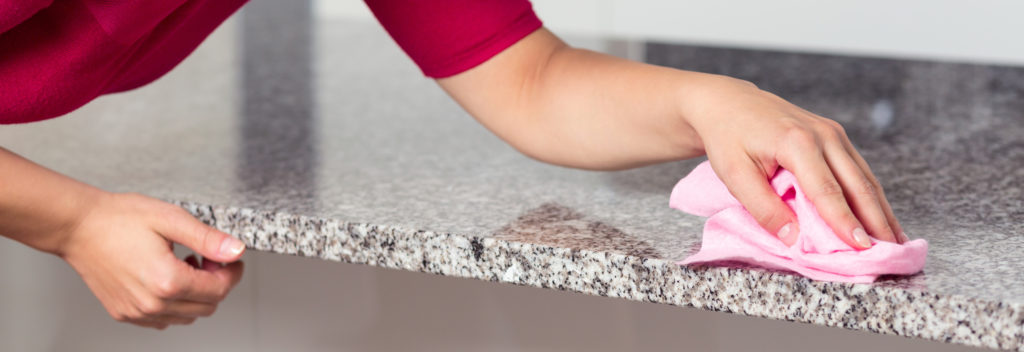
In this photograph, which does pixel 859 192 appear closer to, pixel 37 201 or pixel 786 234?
pixel 786 234

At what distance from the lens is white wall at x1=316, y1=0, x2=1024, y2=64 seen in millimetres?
1610

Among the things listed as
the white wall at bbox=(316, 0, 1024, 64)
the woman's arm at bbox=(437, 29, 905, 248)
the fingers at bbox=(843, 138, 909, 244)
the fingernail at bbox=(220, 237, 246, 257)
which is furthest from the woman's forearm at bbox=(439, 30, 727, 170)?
the white wall at bbox=(316, 0, 1024, 64)

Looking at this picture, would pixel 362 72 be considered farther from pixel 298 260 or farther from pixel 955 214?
pixel 955 214

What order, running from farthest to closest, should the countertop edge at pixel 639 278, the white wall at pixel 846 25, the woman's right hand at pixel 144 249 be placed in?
the white wall at pixel 846 25
the woman's right hand at pixel 144 249
the countertop edge at pixel 639 278

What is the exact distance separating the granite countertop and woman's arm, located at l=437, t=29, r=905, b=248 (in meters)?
0.04

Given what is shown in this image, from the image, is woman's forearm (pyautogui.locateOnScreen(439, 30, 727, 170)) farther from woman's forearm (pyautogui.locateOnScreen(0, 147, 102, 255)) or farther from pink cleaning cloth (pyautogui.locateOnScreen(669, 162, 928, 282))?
woman's forearm (pyautogui.locateOnScreen(0, 147, 102, 255))

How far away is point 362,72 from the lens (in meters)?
1.63

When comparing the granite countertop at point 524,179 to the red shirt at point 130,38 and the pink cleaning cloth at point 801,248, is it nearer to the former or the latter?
the pink cleaning cloth at point 801,248

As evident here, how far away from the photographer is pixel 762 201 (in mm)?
684

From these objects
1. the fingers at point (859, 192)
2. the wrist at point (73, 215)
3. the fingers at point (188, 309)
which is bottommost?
the fingers at point (188, 309)

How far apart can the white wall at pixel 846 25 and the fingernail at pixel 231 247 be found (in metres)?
1.11

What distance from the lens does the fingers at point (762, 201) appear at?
2.24 feet

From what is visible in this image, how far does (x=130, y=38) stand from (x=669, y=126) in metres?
0.41

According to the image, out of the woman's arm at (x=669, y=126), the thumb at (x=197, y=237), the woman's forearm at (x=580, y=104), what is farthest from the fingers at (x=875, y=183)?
the thumb at (x=197, y=237)
